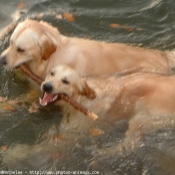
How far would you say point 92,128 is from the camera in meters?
5.41

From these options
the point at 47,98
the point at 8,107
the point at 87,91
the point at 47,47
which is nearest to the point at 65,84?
the point at 87,91

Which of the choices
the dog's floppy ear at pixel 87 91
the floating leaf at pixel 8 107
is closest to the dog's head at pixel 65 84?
the dog's floppy ear at pixel 87 91

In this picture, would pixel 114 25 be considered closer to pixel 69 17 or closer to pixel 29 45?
pixel 69 17

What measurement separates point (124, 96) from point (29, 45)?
1.50 meters

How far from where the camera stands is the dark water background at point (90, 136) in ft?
16.4

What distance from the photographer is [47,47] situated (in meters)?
5.50

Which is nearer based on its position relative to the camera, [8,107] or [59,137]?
[59,137]

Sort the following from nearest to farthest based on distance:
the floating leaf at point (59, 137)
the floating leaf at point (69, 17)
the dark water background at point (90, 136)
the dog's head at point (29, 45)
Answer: the dark water background at point (90, 136) < the floating leaf at point (59, 137) < the dog's head at point (29, 45) < the floating leaf at point (69, 17)

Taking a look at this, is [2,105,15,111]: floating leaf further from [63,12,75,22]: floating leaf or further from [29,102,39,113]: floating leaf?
[63,12,75,22]: floating leaf

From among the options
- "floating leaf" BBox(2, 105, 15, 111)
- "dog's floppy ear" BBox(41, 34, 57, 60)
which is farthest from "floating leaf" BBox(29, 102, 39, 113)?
"dog's floppy ear" BBox(41, 34, 57, 60)

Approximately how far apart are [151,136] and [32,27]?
2.23 m

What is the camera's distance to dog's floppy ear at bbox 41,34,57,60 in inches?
215

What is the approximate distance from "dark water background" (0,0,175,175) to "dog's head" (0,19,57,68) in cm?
71

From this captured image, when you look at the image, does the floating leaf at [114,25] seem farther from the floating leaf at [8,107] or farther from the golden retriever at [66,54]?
the floating leaf at [8,107]
